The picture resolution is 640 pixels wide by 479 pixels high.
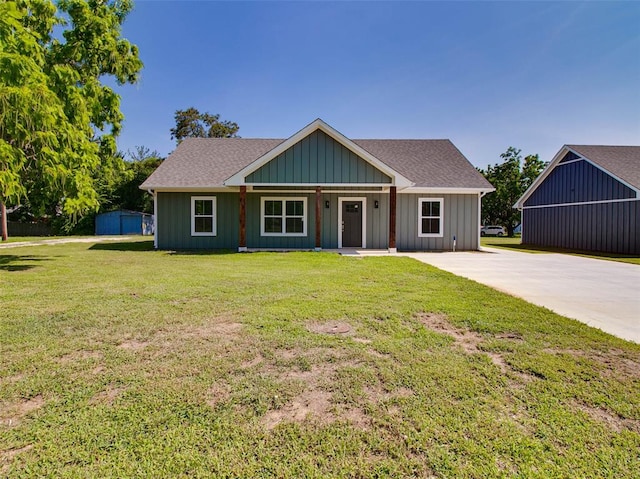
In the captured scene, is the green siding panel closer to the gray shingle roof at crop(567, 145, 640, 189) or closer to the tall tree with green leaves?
the tall tree with green leaves

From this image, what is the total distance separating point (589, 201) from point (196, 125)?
36.8 m

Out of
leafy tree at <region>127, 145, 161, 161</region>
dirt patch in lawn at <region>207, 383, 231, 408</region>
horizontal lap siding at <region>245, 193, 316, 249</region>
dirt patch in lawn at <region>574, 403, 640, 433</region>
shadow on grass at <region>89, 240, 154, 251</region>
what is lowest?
dirt patch in lawn at <region>574, 403, 640, 433</region>

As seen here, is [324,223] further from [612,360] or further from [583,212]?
[583,212]

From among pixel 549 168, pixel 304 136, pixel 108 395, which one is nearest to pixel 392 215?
pixel 304 136

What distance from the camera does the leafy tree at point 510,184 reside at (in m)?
36.9

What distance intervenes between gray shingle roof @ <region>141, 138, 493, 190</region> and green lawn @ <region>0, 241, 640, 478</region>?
10.0 metres

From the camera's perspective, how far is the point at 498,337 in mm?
→ 3822

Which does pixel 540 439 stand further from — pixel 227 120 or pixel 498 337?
pixel 227 120

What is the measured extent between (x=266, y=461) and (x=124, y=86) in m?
16.0

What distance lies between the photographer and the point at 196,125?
126ft

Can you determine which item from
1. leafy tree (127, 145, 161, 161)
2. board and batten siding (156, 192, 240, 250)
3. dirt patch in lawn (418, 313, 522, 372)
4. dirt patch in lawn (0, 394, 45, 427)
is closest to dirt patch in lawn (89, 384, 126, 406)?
dirt patch in lawn (0, 394, 45, 427)

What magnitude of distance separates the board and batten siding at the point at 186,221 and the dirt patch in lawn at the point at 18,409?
12.0 meters

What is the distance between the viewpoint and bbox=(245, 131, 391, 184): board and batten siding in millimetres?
12328

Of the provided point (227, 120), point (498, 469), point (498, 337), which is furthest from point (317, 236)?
point (227, 120)
